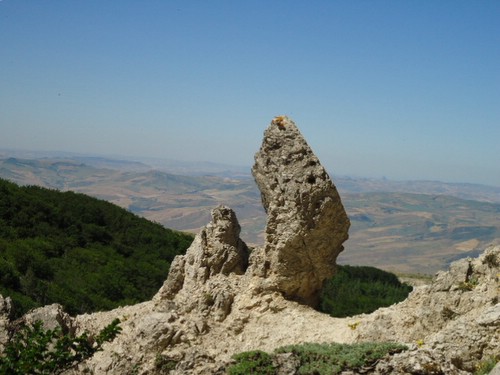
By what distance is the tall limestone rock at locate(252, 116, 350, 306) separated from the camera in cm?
1517

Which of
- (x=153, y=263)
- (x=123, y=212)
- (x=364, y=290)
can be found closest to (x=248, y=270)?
(x=153, y=263)

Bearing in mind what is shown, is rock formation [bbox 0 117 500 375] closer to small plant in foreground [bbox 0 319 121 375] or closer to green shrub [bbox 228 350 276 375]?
green shrub [bbox 228 350 276 375]

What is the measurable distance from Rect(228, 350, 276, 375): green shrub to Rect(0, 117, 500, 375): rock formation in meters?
0.32

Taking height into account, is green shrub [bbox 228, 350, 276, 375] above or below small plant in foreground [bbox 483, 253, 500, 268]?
below

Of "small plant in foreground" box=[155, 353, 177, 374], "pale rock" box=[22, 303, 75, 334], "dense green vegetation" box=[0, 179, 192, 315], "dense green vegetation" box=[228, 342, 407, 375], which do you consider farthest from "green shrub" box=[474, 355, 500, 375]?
"dense green vegetation" box=[0, 179, 192, 315]

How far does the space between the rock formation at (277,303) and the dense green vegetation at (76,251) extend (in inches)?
429

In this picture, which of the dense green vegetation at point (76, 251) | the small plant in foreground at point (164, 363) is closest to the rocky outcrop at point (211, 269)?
the small plant in foreground at point (164, 363)

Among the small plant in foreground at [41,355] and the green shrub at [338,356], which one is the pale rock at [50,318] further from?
the green shrub at [338,356]

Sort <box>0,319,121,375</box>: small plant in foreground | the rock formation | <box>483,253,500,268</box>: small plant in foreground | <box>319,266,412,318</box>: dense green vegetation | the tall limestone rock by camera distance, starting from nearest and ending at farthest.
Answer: <box>0,319,121,375</box>: small plant in foreground → the rock formation → <box>483,253,500,268</box>: small plant in foreground → the tall limestone rock → <box>319,266,412,318</box>: dense green vegetation

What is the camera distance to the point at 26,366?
11258 mm

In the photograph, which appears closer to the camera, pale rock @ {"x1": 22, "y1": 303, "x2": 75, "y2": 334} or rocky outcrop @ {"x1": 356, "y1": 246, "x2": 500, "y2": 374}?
rocky outcrop @ {"x1": 356, "y1": 246, "x2": 500, "y2": 374}

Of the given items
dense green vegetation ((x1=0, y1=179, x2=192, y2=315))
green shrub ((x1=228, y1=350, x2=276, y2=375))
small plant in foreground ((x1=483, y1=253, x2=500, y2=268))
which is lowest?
dense green vegetation ((x1=0, y1=179, x2=192, y2=315))

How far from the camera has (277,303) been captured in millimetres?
15383

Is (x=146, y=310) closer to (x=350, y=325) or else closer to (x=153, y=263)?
(x=350, y=325)
